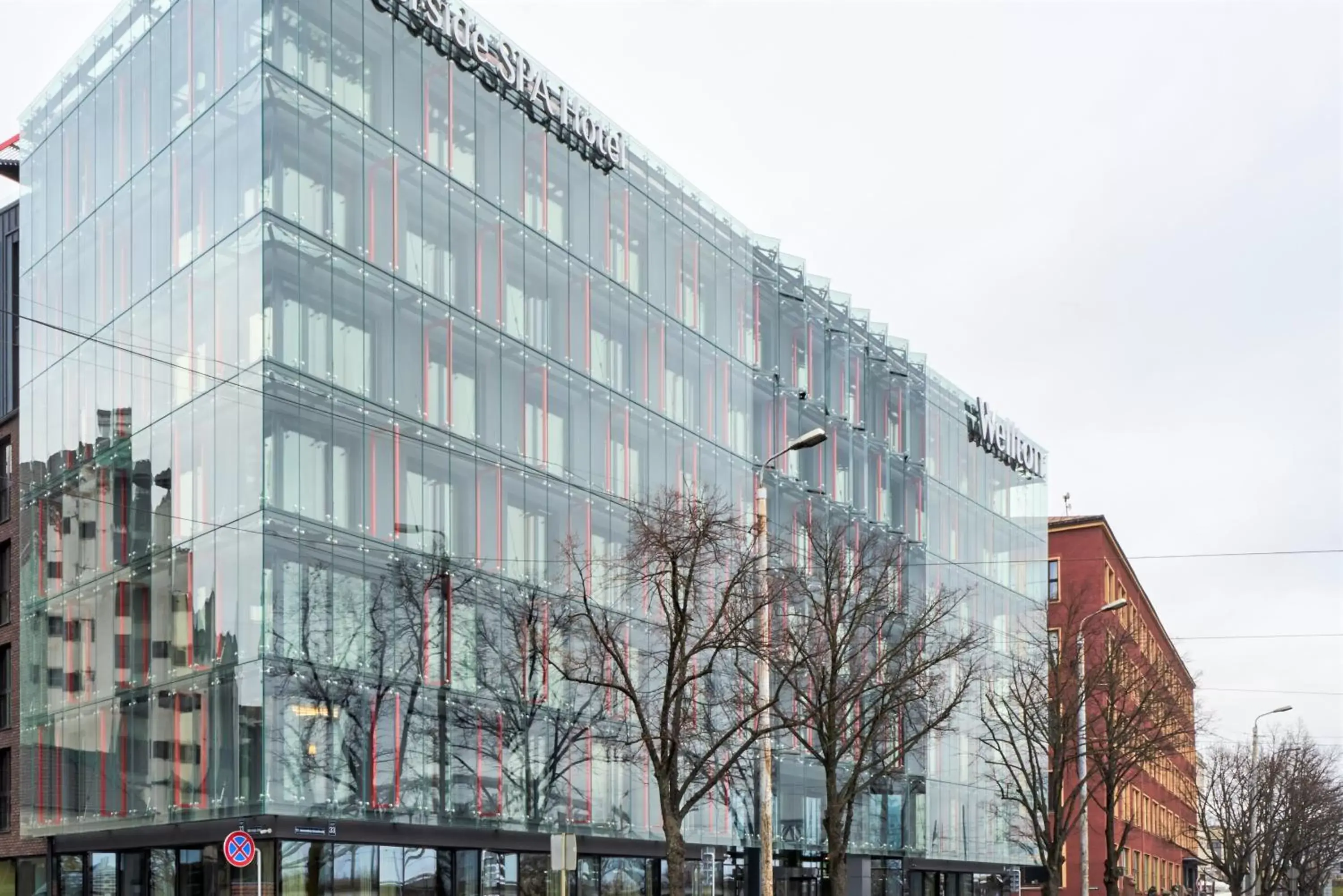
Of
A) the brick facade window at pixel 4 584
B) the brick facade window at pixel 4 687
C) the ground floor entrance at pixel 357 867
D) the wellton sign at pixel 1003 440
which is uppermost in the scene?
the wellton sign at pixel 1003 440

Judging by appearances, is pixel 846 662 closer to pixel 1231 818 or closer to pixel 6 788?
pixel 6 788

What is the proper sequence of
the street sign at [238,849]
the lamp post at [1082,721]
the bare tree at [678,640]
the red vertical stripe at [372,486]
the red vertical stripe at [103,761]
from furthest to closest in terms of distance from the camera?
the lamp post at [1082,721] < the red vertical stripe at [103,761] < the red vertical stripe at [372,486] < the bare tree at [678,640] < the street sign at [238,849]

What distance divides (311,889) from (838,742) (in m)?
22.1

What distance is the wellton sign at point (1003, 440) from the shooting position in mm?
71750

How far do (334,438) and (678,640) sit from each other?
9523 millimetres

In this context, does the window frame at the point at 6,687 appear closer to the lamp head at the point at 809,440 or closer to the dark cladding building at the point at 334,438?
the dark cladding building at the point at 334,438

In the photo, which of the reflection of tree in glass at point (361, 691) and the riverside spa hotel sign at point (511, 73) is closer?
the reflection of tree in glass at point (361, 691)

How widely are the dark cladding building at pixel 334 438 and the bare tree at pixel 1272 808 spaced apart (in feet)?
127

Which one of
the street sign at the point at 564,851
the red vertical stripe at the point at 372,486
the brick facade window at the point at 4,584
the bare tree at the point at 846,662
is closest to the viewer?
the street sign at the point at 564,851

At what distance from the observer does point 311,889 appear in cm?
3478

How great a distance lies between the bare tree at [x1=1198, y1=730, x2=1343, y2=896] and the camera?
79.9m

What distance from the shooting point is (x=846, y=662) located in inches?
1623

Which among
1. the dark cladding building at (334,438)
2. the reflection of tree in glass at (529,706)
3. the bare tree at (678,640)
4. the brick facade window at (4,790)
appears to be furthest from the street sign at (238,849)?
the brick facade window at (4,790)

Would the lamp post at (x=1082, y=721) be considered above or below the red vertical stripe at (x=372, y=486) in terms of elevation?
below
